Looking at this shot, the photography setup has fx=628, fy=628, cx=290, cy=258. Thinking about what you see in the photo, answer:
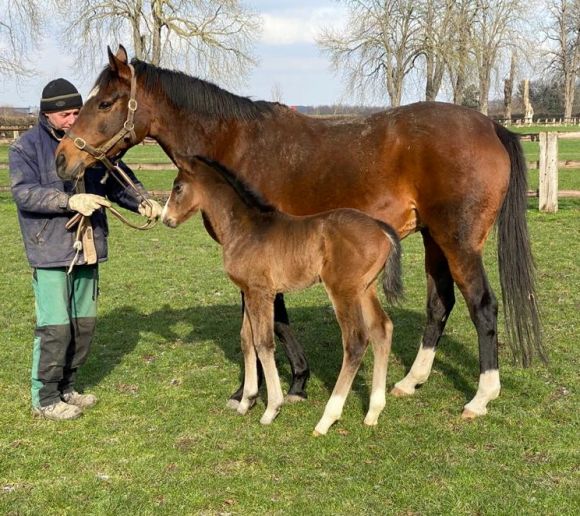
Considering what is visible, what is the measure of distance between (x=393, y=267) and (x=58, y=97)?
2.65m

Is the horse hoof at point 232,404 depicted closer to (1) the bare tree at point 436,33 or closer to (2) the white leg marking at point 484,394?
(2) the white leg marking at point 484,394

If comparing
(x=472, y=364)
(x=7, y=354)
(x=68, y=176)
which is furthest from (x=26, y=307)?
(x=472, y=364)

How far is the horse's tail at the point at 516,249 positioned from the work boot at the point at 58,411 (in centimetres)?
316

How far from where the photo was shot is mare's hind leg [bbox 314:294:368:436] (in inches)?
156

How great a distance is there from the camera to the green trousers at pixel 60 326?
13.9 ft

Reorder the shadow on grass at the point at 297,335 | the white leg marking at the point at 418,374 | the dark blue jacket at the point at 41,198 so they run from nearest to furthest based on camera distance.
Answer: the dark blue jacket at the point at 41,198, the white leg marking at the point at 418,374, the shadow on grass at the point at 297,335

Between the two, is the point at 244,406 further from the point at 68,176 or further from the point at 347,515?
the point at 68,176

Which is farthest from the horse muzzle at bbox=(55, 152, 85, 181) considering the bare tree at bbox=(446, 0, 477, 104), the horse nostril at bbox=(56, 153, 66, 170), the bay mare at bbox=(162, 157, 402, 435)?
the bare tree at bbox=(446, 0, 477, 104)

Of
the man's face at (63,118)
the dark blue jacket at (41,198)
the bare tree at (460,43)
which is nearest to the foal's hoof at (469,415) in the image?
the dark blue jacket at (41,198)

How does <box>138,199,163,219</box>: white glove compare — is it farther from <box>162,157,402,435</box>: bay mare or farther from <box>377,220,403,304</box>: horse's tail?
<box>377,220,403,304</box>: horse's tail

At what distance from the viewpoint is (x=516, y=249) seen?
4.66 m

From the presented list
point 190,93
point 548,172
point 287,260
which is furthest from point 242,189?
point 548,172

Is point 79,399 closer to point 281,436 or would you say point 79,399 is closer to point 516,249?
point 281,436

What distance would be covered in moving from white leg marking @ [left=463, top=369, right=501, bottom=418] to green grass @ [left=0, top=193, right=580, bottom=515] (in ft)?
0.30
